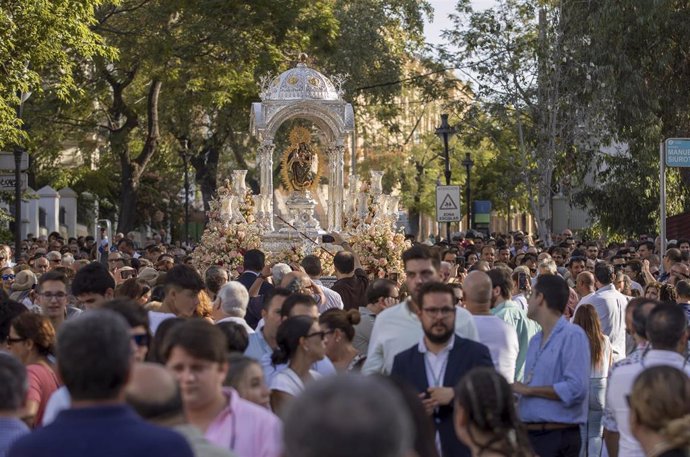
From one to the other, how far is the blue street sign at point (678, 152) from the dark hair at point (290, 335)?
13.2 metres

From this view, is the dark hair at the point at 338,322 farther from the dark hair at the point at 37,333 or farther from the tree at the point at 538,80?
the tree at the point at 538,80

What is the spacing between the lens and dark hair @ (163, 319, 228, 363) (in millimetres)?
6326

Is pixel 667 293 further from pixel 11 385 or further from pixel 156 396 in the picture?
pixel 156 396

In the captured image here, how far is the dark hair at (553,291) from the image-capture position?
32.6ft

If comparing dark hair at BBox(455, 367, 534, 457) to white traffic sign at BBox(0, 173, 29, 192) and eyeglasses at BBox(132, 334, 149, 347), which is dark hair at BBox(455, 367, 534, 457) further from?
white traffic sign at BBox(0, 173, 29, 192)

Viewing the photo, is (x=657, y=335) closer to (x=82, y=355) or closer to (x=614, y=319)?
(x=82, y=355)

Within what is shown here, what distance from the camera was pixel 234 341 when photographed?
8766 millimetres

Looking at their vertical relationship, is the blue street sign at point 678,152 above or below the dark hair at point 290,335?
above

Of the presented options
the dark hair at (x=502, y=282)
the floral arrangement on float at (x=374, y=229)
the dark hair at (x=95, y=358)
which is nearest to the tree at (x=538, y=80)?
the floral arrangement on float at (x=374, y=229)

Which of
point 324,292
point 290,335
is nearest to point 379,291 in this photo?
point 324,292

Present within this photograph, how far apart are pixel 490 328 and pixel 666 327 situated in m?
1.64

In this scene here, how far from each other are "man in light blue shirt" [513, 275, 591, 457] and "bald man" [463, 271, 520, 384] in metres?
0.15

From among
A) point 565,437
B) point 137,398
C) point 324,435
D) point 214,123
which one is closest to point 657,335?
point 565,437

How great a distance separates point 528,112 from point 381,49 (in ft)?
43.7
